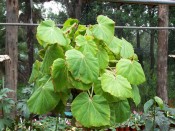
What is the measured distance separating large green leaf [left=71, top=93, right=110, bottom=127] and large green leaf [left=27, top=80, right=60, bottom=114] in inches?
3.0

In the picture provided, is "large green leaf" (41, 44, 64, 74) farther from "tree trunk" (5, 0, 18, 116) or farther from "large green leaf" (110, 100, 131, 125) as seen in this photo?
"tree trunk" (5, 0, 18, 116)

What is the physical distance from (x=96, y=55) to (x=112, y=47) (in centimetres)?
9

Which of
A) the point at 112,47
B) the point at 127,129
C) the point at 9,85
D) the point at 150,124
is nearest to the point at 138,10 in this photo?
the point at 9,85

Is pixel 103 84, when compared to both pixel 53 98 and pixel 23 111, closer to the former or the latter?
pixel 53 98

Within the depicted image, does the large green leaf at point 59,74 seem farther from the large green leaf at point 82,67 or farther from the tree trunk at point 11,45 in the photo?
the tree trunk at point 11,45

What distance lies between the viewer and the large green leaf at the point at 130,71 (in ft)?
3.26

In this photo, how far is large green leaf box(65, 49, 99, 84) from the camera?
3.00ft

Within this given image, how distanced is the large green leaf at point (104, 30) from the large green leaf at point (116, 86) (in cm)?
14

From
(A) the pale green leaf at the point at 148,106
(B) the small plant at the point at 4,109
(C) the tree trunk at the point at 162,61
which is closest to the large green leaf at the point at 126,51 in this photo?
(A) the pale green leaf at the point at 148,106

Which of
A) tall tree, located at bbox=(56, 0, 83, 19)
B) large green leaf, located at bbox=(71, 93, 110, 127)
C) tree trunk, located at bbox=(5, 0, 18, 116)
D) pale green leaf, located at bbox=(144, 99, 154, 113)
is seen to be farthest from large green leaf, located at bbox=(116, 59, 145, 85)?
tall tree, located at bbox=(56, 0, 83, 19)

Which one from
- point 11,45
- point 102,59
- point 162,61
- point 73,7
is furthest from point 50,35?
point 73,7

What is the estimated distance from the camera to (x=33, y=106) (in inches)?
38.9

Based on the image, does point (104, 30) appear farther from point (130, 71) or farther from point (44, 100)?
point (44, 100)

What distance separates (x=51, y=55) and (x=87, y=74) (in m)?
0.14
